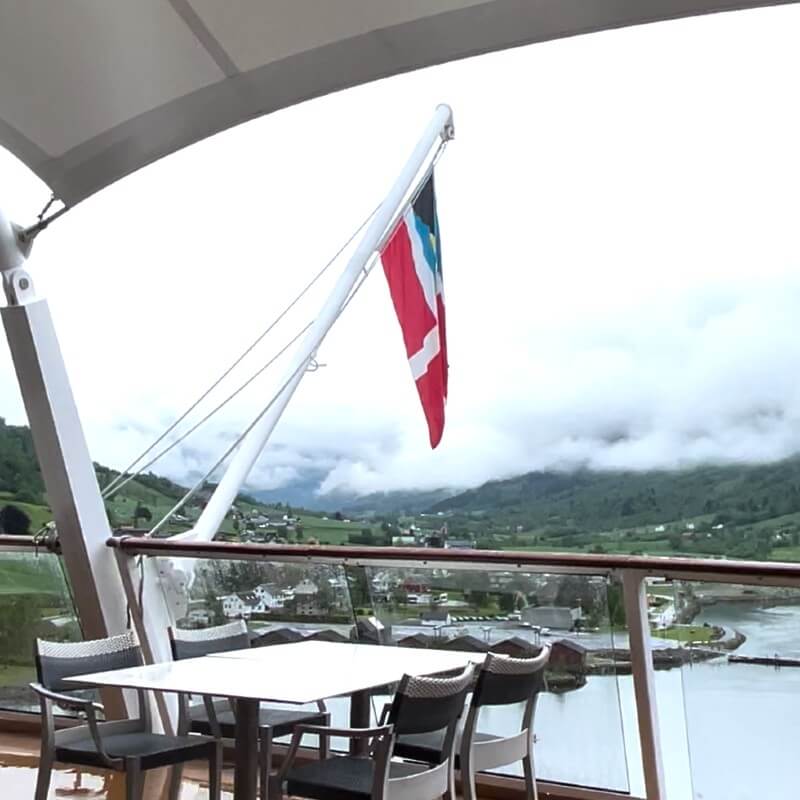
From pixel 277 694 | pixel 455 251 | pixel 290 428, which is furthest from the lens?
pixel 455 251

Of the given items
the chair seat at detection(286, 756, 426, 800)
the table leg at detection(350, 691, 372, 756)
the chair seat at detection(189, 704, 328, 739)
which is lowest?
the chair seat at detection(286, 756, 426, 800)

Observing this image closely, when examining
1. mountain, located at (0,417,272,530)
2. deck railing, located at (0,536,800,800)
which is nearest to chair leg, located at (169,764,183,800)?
deck railing, located at (0,536,800,800)

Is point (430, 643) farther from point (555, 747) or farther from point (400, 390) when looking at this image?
point (400, 390)

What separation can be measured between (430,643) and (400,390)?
30.7 feet

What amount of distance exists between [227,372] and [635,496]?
9219mm

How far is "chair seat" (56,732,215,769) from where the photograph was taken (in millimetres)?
3777

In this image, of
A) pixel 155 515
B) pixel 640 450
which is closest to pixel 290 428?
pixel 640 450

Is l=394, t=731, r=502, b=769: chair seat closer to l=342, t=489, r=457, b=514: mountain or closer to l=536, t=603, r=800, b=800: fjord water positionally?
l=536, t=603, r=800, b=800: fjord water

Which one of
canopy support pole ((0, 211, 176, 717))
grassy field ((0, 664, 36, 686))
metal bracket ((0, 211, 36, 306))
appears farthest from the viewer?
grassy field ((0, 664, 36, 686))

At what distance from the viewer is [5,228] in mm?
5266

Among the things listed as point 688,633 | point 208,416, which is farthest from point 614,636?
point 208,416

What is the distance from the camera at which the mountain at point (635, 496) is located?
12.9 metres

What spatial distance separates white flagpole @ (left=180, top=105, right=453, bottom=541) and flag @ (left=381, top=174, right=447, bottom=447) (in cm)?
55

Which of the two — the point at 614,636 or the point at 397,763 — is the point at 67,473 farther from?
the point at 614,636
